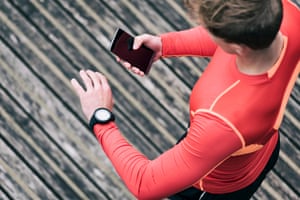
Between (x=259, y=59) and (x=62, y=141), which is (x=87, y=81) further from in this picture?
(x=62, y=141)

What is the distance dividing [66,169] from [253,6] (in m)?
1.52

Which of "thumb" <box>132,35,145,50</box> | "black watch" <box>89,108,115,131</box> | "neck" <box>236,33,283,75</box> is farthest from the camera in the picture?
"thumb" <box>132,35,145,50</box>

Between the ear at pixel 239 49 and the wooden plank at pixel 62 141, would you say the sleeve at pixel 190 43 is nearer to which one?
the ear at pixel 239 49

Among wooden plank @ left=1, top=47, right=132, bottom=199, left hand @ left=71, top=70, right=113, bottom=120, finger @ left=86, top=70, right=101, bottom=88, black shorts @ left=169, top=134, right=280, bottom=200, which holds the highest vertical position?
finger @ left=86, top=70, right=101, bottom=88

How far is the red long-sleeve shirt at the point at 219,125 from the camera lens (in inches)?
49.8

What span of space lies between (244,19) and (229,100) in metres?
0.21

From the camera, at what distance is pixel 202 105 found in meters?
1.30

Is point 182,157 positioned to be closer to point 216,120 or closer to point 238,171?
point 216,120

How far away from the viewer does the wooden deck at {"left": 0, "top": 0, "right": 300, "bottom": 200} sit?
2.45 meters

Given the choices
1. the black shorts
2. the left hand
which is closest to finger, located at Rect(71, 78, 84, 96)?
the left hand

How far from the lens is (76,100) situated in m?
2.54

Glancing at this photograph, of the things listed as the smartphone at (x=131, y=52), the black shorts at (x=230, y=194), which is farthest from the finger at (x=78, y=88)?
the black shorts at (x=230, y=194)

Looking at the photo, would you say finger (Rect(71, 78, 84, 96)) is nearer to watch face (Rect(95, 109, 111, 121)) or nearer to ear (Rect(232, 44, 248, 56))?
watch face (Rect(95, 109, 111, 121))

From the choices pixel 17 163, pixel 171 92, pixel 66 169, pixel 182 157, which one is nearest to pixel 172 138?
pixel 171 92
